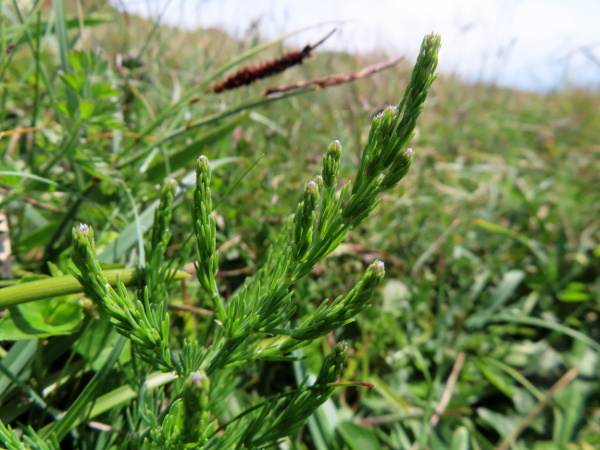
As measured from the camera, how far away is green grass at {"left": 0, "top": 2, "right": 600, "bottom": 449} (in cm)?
89

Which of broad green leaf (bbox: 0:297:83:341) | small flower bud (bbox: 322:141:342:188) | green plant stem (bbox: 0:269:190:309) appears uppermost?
small flower bud (bbox: 322:141:342:188)

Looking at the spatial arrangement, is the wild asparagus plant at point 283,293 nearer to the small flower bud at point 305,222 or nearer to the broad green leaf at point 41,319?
the small flower bud at point 305,222

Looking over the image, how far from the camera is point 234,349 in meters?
0.60

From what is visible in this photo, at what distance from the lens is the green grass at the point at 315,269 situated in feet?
2.90

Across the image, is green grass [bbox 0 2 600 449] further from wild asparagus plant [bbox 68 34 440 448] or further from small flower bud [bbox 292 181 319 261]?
small flower bud [bbox 292 181 319 261]

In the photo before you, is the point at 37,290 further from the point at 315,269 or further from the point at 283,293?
the point at 315,269

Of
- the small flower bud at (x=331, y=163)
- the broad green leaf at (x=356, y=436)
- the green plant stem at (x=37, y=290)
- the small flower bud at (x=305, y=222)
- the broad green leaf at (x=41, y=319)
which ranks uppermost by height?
the small flower bud at (x=331, y=163)

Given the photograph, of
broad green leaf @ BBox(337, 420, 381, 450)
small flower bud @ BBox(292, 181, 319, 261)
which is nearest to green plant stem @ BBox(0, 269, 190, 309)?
small flower bud @ BBox(292, 181, 319, 261)

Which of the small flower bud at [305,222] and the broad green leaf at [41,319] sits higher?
the small flower bud at [305,222]

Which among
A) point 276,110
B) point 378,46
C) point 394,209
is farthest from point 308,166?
point 378,46

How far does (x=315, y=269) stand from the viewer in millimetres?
1409

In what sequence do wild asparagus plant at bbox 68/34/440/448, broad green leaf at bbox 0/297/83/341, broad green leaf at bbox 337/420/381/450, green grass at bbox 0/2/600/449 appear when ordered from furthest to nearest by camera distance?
broad green leaf at bbox 337/420/381/450 < green grass at bbox 0/2/600/449 < broad green leaf at bbox 0/297/83/341 < wild asparagus plant at bbox 68/34/440/448

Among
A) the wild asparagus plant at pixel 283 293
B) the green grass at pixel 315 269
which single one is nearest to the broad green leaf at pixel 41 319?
the green grass at pixel 315 269

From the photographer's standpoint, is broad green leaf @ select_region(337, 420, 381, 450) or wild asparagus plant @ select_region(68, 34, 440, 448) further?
broad green leaf @ select_region(337, 420, 381, 450)
